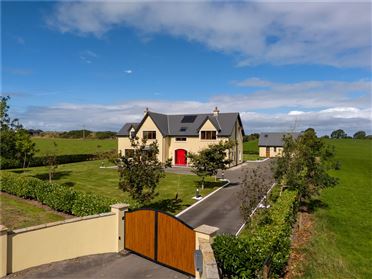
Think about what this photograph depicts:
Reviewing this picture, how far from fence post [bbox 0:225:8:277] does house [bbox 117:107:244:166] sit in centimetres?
3405

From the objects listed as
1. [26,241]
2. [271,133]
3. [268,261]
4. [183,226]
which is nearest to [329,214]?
[268,261]

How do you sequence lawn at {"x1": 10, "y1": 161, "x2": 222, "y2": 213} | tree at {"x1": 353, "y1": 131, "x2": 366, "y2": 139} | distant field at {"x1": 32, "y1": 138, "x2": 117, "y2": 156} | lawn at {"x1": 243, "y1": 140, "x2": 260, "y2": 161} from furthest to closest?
1. tree at {"x1": 353, "y1": 131, "x2": 366, "y2": 139}
2. lawn at {"x1": 243, "y1": 140, "x2": 260, "y2": 161}
3. distant field at {"x1": 32, "y1": 138, "x2": 117, "y2": 156}
4. lawn at {"x1": 10, "y1": 161, "x2": 222, "y2": 213}

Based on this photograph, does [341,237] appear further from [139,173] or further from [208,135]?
[208,135]

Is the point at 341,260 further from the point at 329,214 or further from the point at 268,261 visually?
the point at 329,214

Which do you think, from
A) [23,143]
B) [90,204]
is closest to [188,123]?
[23,143]

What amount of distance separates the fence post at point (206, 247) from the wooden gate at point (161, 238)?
315 millimetres

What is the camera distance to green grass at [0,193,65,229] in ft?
57.1

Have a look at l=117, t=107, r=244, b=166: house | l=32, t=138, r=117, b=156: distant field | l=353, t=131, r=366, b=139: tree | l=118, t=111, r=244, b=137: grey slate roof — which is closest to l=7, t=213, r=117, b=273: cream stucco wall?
l=117, t=107, r=244, b=166: house

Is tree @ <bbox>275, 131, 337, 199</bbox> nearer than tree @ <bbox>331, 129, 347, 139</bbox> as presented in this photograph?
Yes

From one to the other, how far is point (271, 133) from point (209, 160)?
158ft

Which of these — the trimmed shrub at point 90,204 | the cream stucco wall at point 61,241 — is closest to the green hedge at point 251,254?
the cream stucco wall at point 61,241

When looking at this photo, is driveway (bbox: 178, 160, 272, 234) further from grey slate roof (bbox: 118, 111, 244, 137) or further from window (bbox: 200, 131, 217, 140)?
grey slate roof (bbox: 118, 111, 244, 137)

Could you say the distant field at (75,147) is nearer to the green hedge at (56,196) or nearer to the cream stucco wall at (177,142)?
the cream stucco wall at (177,142)

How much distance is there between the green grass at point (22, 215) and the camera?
17406mm
